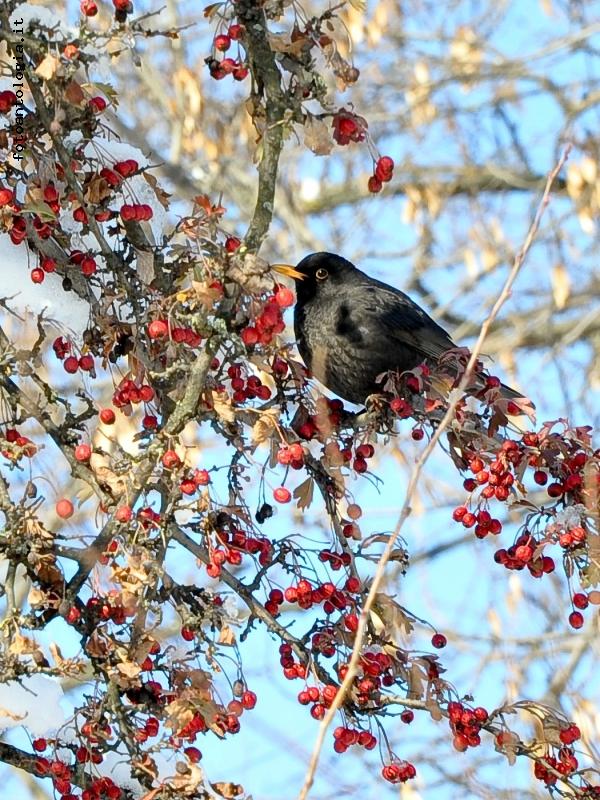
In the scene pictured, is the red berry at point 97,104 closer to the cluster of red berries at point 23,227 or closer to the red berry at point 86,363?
the cluster of red berries at point 23,227

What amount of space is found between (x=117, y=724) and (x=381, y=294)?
2.54 meters

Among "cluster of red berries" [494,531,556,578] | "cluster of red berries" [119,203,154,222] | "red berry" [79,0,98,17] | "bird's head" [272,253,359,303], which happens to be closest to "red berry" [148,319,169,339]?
"cluster of red berries" [119,203,154,222]

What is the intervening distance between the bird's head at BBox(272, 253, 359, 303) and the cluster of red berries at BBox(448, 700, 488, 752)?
2.35 metres

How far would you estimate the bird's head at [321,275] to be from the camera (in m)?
4.60

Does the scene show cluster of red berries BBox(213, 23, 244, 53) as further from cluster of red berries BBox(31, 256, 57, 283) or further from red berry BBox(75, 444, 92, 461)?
red berry BBox(75, 444, 92, 461)

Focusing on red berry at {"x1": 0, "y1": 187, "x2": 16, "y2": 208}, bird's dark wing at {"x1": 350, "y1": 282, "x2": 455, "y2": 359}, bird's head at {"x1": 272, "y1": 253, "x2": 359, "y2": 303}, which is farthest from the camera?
bird's head at {"x1": 272, "y1": 253, "x2": 359, "y2": 303}

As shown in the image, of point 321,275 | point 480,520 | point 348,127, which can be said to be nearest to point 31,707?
point 480,520

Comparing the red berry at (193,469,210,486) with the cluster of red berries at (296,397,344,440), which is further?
the cluster of red berries at (296,397,344,440)

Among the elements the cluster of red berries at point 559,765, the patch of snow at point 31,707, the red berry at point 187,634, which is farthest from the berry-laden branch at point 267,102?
Result: the cluster of red berries at point 559,765

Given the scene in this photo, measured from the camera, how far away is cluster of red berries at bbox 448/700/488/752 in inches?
95.7

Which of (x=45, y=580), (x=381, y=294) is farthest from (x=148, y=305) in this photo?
(x=381, y=294)

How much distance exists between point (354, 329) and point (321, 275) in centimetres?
34

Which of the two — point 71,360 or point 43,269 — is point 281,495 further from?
point 43,269

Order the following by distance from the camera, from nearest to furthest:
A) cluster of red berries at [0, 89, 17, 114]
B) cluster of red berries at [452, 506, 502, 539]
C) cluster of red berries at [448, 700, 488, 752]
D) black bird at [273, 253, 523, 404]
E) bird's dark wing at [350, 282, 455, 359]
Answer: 1. cluster of red berries at [448, 700, 488, 752]
2. cluster of red berries at [0, 89, 17, 114]
3. cluster of red berries at [452, 506, 502, 539]
4. black bird at [273, 253, 523, 404]
5. bird's dark wing at [350, 282, 455, 359]
